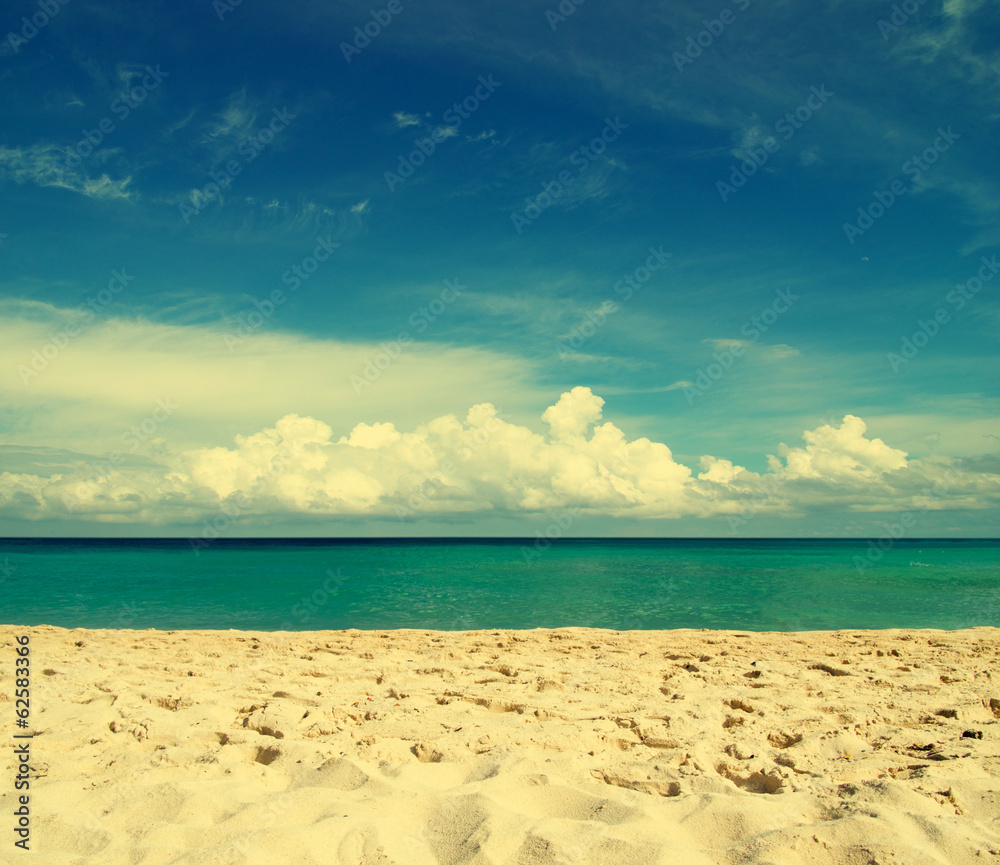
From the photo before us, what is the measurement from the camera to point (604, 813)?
3875mm

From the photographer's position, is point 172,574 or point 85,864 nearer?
point 85,864

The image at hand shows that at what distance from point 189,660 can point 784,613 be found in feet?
49.4

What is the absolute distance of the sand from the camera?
351 cm

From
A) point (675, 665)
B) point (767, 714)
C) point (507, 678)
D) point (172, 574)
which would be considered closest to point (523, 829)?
point (767, 714)

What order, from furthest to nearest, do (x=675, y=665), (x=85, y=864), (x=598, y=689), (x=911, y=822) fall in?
(x=675, y=665), (x=598, y=689), (x=911, y=822), (x=85, y=864)

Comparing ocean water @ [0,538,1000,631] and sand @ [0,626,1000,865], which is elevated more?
sand @ [0,626,1000,865]

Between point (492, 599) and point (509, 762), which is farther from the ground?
point (509, 762)

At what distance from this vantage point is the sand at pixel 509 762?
351 cm

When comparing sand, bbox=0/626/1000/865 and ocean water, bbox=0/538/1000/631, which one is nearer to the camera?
sand, bbox=0/626/1000/865

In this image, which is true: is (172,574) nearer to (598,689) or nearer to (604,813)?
(598,689)

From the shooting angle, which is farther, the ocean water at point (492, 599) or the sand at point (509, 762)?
the ocean water at point (492, 599)

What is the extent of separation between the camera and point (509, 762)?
15.3ft

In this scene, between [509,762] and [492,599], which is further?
[492,599]

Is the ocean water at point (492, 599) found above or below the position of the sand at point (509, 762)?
below
